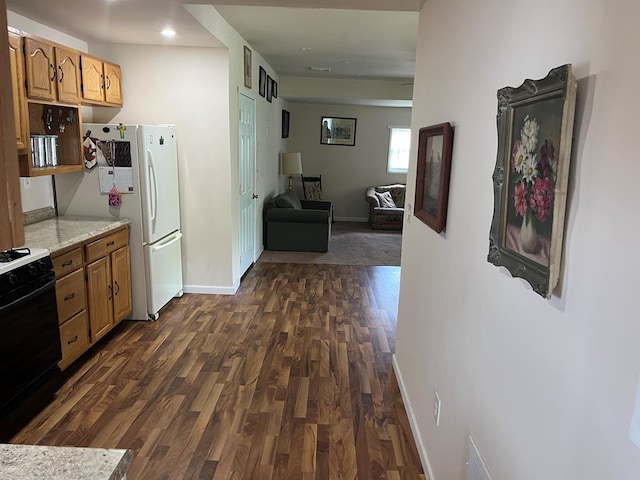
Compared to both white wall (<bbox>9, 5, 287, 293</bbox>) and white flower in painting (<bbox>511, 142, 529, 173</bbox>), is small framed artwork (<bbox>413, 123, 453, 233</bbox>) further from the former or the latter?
white wall (<bbox>9, 5, 287, 293</bbox>)

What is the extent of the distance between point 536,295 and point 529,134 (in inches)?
15.6

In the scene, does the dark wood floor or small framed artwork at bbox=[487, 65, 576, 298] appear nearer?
small framed artwork at bbox=[487, 65, 576, 298]

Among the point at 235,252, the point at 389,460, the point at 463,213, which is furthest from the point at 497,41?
the point at 235,252

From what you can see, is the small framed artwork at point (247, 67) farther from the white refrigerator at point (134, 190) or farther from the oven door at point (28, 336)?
the oven door at point (28, 336)

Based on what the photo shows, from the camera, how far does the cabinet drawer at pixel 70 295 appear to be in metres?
2.90

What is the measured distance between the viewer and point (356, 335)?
3.87 metres

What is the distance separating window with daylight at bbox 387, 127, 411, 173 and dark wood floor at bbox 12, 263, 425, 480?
17.6 feet

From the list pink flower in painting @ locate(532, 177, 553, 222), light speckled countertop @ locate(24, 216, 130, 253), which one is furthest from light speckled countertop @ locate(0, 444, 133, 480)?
light speckled countertop @ locate(24, 216, 130, 253)

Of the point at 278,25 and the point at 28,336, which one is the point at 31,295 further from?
the point at 278,25

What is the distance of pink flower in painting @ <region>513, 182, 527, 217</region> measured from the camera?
1156 mm

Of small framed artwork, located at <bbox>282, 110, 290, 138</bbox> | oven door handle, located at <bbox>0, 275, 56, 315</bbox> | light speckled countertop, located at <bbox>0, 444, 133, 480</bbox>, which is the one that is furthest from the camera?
A: small framed artwork, located at <bbox>282, 110, 290, 138</bbox>

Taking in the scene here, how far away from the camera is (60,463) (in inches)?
33.4

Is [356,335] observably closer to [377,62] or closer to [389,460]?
[389,460]

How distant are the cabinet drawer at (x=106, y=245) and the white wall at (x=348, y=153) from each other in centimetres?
577
